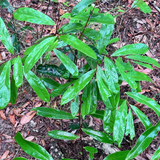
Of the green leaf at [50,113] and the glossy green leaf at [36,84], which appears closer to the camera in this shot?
the glossy green leaf at [36,84]

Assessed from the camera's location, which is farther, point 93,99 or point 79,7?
point 93,99

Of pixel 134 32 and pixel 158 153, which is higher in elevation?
pixel 134 32

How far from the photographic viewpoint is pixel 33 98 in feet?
5.50

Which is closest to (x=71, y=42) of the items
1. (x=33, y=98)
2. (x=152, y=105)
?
(x=152, y=105)

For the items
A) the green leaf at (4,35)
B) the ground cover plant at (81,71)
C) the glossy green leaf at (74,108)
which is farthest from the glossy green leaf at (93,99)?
the green leaf at (4,35)

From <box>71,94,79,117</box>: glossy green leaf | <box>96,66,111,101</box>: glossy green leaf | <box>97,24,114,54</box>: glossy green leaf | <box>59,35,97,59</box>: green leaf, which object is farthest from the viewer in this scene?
<box>71,94,79,117</box>: glossy green leaf

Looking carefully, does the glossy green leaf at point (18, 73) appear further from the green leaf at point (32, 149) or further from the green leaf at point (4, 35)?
the green leaf at point (32, 149)

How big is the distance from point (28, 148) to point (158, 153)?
61 cm

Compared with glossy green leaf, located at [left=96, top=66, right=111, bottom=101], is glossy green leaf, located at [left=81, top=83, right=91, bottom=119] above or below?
below

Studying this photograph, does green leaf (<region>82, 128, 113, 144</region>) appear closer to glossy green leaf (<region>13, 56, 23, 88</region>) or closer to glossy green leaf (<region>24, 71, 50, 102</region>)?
glossy green leaf (<region>24, 71, 50, 102</region>)

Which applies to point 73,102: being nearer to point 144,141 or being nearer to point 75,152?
point 144,141

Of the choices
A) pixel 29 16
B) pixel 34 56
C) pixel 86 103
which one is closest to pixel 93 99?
pixel 86 103

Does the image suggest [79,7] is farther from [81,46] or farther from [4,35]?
[4,35]

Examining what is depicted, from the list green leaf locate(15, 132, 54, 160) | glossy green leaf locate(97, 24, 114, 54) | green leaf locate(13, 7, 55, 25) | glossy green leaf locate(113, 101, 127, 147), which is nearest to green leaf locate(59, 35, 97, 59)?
green leaf locate(13, 7, 55, 25)
